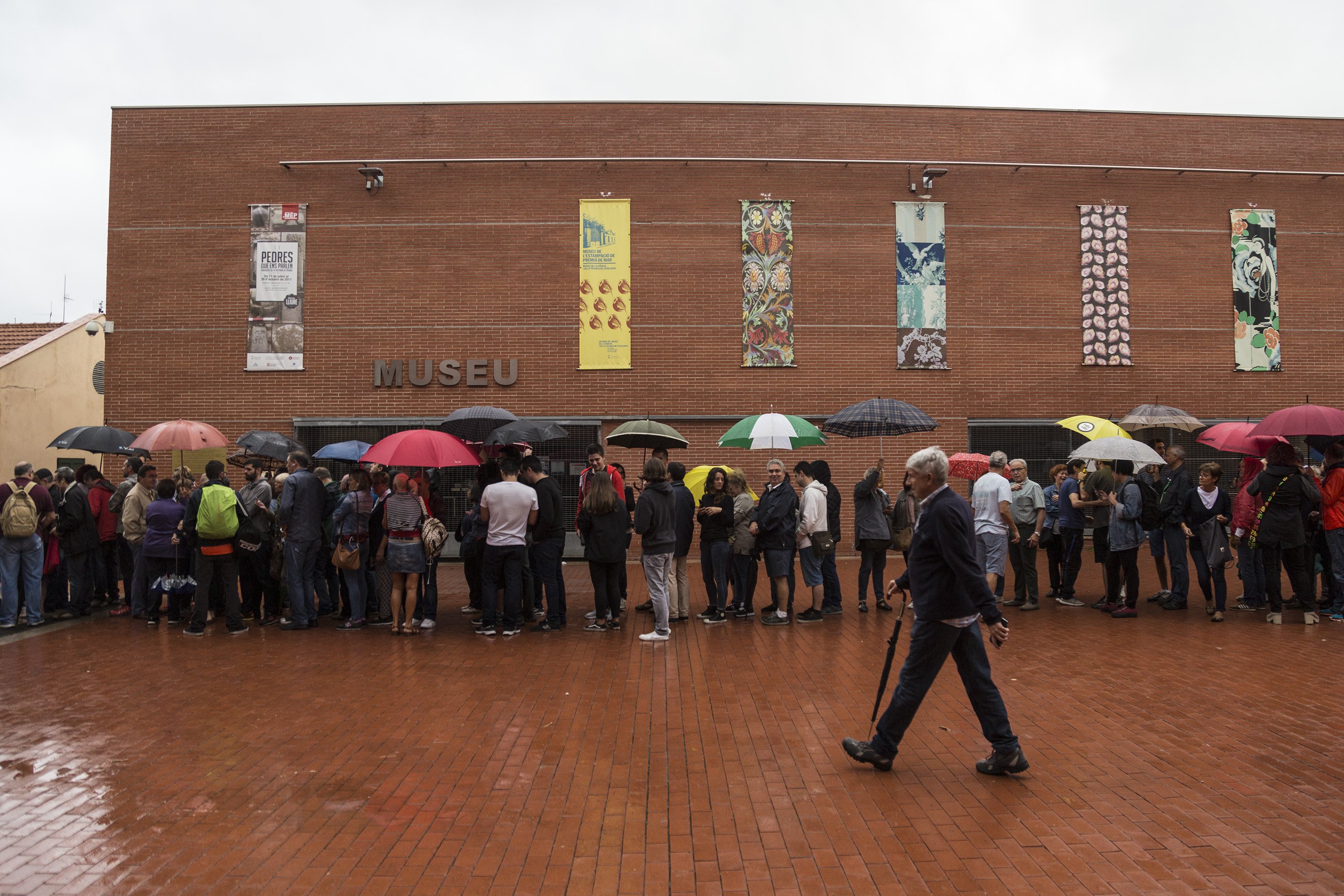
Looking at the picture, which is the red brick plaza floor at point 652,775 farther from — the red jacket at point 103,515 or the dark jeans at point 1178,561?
the red jacket at point 103,515

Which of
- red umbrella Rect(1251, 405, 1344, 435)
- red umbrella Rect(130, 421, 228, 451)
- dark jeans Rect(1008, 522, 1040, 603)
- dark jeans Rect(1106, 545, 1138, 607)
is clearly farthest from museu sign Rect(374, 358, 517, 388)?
red umbrella Rect(1251, 405, 1344, 435)

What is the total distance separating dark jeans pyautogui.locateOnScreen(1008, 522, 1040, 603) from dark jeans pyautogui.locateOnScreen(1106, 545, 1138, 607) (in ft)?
2.63

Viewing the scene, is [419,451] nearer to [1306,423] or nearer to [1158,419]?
[1306,423]

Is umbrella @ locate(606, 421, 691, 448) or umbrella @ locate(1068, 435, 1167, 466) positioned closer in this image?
→ umbrella @ locate(1068, 435, 1167, 466)

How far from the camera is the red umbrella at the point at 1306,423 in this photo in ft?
31.9

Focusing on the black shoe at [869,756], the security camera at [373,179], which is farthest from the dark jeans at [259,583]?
the security camera at [373,179]

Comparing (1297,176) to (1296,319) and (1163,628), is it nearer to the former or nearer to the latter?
(1296,319)

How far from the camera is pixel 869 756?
5.11m

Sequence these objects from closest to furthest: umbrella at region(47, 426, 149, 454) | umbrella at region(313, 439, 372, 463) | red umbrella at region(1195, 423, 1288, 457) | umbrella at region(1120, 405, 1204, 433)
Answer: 1. red umbrella at region(1195, 423, 1288, 457)
2. umbrella at region(313, 439, 372, 463)
3. umbrella at region(47, 426, 149, 454)
4. umbrella at region(1120, 405, 1204, 433)

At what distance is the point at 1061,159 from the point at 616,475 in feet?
41.0

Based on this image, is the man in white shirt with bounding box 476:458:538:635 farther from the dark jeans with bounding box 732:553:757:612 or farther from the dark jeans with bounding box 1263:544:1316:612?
the dark jeans with bounding box 1263:544:1316:612

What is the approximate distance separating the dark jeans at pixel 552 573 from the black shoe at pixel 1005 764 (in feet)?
16.7

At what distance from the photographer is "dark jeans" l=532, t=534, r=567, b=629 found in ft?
31.3

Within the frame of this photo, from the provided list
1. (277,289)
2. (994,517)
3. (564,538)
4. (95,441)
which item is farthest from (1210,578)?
(277,289)
